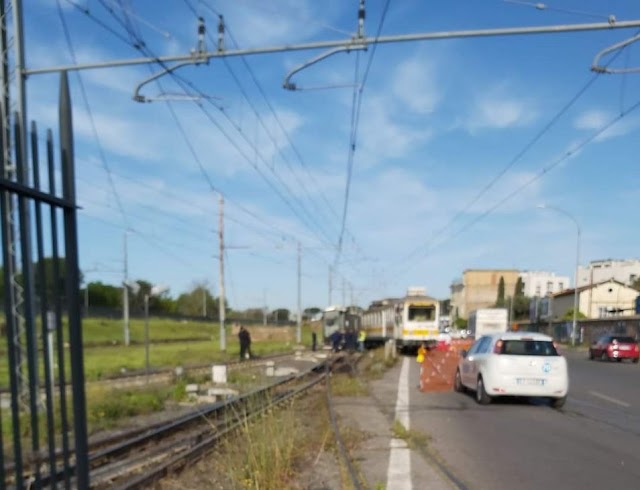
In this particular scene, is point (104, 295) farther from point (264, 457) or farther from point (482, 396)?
point (264, 457)

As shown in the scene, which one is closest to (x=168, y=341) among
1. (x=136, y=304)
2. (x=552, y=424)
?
(x=136, y=304)

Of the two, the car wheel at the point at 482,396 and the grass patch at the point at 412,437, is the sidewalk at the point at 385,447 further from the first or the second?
the car wheel at the point at 482,396

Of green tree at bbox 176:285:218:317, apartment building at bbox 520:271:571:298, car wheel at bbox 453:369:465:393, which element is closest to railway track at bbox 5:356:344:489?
car wheel at bbox 453:369:465:393

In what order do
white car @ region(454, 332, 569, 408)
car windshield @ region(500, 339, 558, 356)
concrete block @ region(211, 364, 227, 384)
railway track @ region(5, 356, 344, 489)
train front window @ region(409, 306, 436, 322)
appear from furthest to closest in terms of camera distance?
1. train front window @ region(409, 306, 436, 322)
2. concrete block @ region(211, 364, 227, 384)
3. car windshield @ region(500, 339, 558, 356)
4. white car @ region(454, 332, 569, 408)
5. railway track @ region(5, 356, 344, 489)

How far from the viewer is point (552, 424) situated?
40.7 feet

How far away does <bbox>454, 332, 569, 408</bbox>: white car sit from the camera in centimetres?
1470

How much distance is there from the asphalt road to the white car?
1.19 ft

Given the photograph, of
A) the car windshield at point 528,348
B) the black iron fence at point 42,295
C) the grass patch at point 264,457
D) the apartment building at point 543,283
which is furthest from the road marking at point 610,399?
the apartment building at point 543,283

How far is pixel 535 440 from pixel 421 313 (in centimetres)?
3130

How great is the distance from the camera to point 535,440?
419 inches

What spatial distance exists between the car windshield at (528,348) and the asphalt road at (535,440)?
1134mm

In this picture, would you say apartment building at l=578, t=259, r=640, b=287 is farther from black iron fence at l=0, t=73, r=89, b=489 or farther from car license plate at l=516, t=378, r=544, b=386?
black iron fence at l=0, t=73, r=89, b=489

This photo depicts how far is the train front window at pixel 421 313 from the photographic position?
4166 centimetres

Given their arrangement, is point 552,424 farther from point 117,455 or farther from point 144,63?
point 144,63
